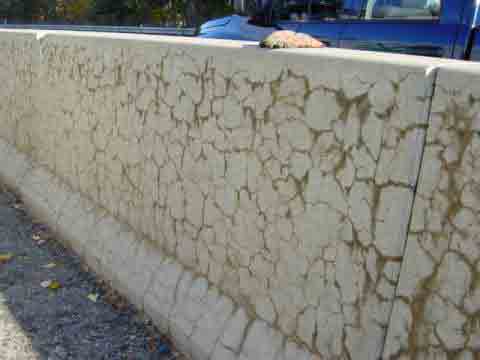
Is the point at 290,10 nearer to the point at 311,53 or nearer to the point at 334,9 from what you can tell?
the point at 334,9

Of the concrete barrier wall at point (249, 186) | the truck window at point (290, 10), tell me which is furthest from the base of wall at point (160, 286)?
the truck window at point (290, 10)

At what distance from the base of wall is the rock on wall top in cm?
8

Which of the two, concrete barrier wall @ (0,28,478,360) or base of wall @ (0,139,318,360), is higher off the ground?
concrete barrier wall @ (0,28,478,360)

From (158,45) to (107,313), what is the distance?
192 cm

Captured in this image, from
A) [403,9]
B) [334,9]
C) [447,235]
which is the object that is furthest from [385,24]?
[447,235]

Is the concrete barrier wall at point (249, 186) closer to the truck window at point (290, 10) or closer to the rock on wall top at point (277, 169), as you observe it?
the rock on wall top at point (277, 169)

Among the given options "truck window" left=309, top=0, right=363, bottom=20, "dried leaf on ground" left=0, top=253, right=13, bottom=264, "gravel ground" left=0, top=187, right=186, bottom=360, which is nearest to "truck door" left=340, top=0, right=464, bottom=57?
"truck window" left=309, top=0, right=363, bottom=20

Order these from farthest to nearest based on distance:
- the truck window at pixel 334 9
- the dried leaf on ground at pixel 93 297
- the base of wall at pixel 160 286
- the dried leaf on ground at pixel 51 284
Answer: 1. the truck window at pixel 334 9
2. the dried leaf on ground at pixel 51 284
3. the dried leaf on ground at pixel 93 297
4. the base of wall at pixel 160 286

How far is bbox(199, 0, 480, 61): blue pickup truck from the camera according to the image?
5.95 m

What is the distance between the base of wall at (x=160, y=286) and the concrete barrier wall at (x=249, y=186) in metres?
0.01

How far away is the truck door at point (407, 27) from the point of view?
6.04m

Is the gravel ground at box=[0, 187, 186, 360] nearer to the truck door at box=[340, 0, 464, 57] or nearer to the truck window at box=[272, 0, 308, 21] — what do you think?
the truck door at box=[340, 0, 464, 57]

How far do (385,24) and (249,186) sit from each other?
4.15m

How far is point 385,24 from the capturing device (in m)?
6.77
